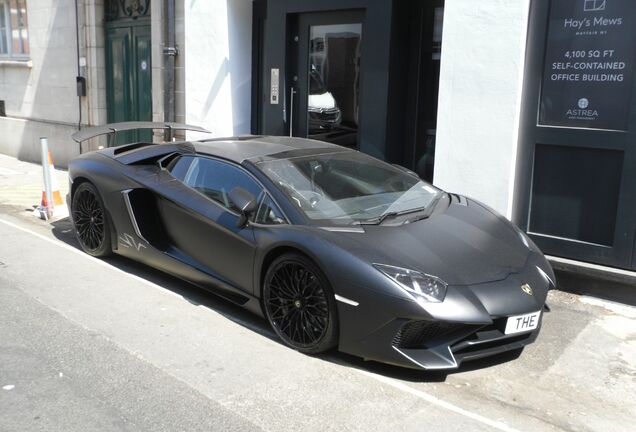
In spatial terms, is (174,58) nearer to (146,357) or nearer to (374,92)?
(374,92)

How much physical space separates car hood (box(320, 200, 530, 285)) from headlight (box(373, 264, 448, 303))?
47 millimetres

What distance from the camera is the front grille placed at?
369 centimetres

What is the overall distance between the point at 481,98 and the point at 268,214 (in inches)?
123

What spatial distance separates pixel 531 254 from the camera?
459 centimetres

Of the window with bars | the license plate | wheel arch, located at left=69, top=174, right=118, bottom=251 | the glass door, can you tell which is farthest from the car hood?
the window with bars

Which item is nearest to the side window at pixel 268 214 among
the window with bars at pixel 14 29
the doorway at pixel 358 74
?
the doorway at pixel 358 74

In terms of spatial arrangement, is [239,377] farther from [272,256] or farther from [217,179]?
[217,179]

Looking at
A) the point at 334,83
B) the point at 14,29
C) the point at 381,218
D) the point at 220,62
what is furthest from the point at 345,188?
the point at 14,29

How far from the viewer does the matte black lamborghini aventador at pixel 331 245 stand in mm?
3762

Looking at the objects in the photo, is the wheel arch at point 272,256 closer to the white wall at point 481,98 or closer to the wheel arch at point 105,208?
the wheel arch at point 105,208

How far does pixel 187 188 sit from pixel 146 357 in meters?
1.60

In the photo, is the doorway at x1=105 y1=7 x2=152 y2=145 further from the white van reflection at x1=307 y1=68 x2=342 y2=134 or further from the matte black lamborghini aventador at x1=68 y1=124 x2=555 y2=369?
the matte black lamborghini aventador at x1=68 y1=124 x2=555 y2=369

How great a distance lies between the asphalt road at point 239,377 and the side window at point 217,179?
3.02 feet

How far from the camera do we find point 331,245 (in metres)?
4.00
